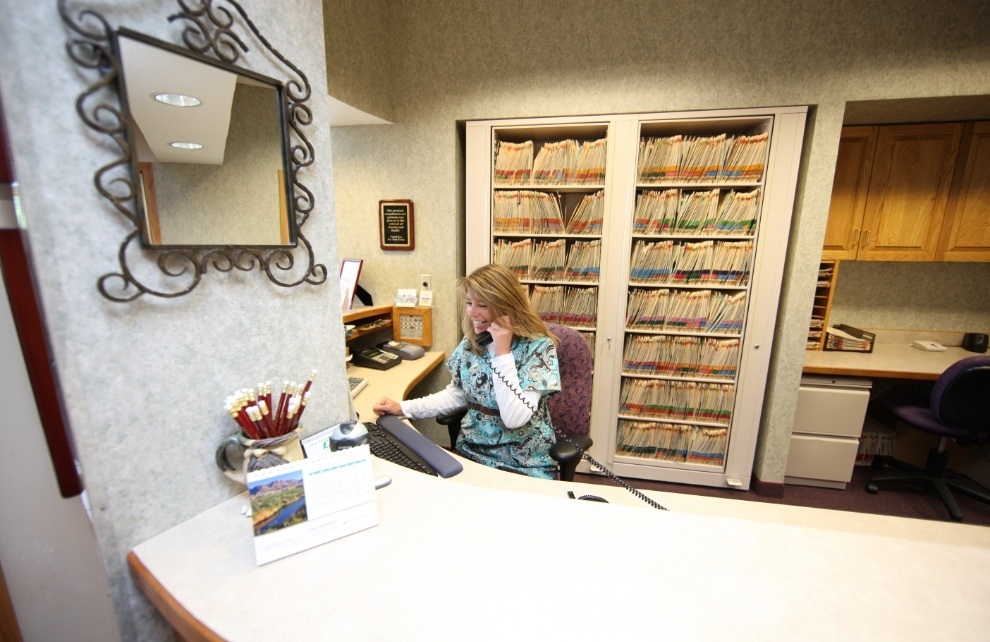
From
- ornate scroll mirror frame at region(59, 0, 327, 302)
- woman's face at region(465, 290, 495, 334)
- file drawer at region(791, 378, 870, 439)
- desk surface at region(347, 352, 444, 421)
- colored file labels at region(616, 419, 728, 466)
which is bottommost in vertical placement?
colored file labels at region(616, 419, 728, 466)

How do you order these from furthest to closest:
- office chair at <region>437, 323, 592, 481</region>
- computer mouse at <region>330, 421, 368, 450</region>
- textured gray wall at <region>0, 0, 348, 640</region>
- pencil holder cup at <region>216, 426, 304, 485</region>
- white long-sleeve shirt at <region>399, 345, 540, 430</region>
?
1. office chair at <region>437, 323, 592, 481</region>
2. white long-sleeve shirt at <region>399, 345, 540, 430</region>
3. computer mouse at <region>330, 421, 368, 450</region>
4. pencil holder cup at <region>216, 426, 304, 485</region>
5. textured gray wall at <region>0, 0, 348, 640</region>

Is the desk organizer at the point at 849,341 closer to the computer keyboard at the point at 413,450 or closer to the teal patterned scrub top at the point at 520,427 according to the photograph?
the teal patterned scrub top at the point at 520,427

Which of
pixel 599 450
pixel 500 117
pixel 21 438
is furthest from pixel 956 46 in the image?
pixel 21 438

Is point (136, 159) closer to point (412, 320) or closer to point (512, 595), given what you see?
point (512, 595)

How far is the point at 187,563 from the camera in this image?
2.14 ft

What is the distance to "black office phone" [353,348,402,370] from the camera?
2168 millimetres

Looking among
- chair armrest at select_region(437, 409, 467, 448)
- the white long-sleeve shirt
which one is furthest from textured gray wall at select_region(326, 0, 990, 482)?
the white long-sleeve shirt

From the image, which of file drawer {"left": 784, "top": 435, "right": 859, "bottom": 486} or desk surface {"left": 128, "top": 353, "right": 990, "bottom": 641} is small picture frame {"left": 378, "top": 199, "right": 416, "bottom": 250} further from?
file drawer {"left": 784, "top": 435, "right": 859, "bottom": 486}

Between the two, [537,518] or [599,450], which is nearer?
[537,518]

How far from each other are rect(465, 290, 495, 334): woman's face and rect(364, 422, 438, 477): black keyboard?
52 cm

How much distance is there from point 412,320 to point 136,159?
1.90m

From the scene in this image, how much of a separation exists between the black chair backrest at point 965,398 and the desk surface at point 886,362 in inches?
4.8

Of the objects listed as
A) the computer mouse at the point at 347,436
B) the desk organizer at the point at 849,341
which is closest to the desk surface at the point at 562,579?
the computer mouse at the point at 347,436

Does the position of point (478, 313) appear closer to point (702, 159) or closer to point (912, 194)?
point (702, 159)
